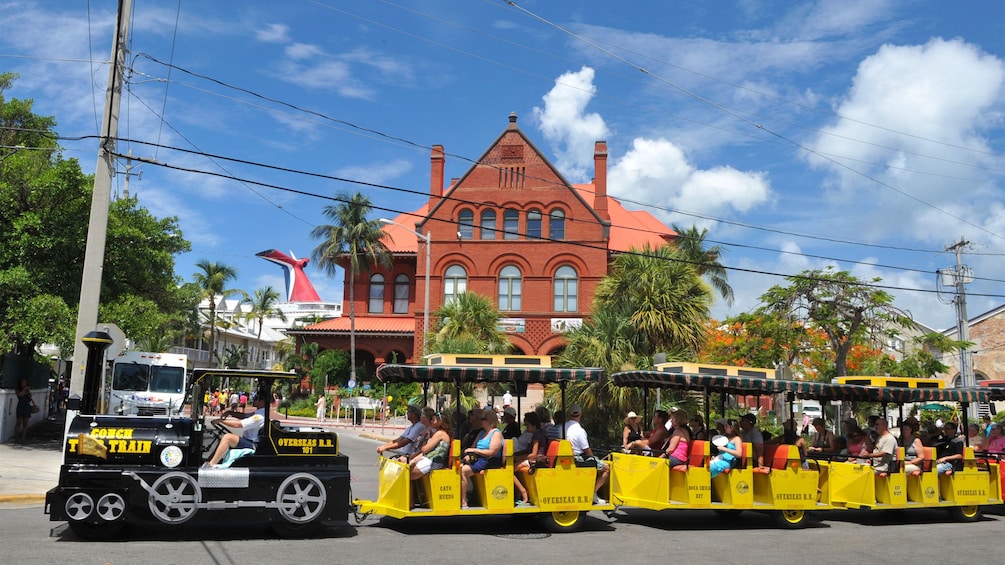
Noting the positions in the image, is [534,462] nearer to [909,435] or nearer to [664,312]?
[909,435]

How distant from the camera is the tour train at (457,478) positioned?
8.84 metres

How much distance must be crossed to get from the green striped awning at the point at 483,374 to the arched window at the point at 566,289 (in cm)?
3145

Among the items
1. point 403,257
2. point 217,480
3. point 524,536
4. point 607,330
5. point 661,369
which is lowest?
point 524,536

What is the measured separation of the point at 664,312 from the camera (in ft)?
75.7

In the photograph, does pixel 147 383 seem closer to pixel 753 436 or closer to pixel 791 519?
pixel 753 436

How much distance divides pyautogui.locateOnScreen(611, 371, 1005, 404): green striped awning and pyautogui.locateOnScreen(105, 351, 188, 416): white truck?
15.6 meters

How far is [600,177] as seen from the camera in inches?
1704

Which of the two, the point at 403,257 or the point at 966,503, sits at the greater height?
the point at 403,257

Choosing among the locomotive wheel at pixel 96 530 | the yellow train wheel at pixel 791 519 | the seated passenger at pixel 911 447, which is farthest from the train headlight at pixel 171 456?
the seated passenger at pixel 911 447

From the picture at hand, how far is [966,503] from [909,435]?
4.27 ft

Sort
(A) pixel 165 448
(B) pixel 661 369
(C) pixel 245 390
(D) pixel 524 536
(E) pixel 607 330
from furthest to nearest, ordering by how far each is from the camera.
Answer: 1. (E) pixel 607 330
2. (C) pixel 245 390
3. (B) pixel 661 369
4. (D) pixel 524 536
5. (A) pixel 165 448

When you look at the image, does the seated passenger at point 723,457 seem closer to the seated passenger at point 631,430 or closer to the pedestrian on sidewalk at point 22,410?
the seated passenger at point 631,430

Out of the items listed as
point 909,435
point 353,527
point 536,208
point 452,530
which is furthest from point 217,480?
point 536,208

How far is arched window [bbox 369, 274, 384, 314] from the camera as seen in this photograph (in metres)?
47.3
